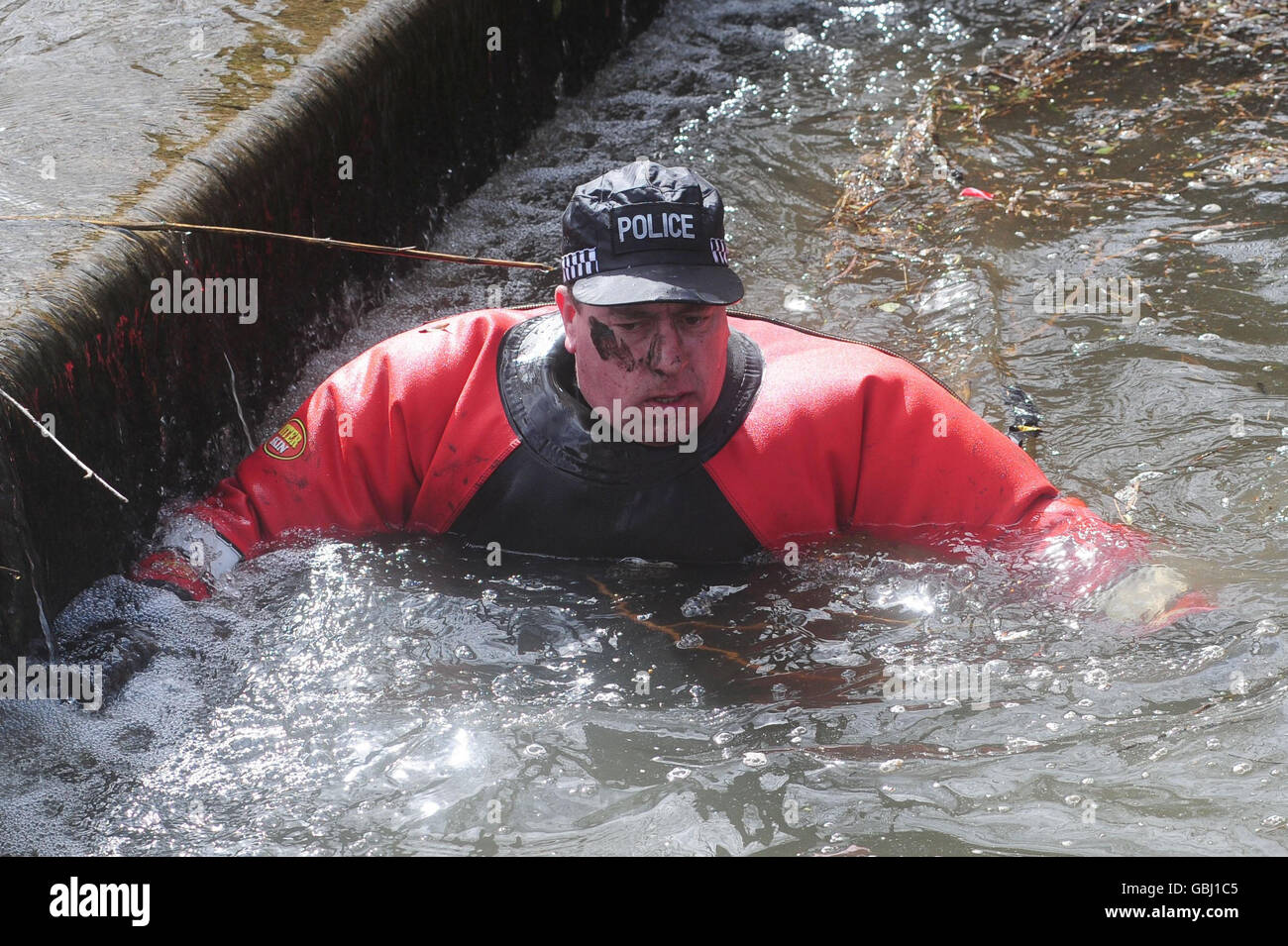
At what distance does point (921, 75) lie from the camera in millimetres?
7195

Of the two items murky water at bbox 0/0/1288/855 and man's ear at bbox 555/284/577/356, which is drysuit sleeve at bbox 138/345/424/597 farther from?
man's ear at bbox 555/284/577/356

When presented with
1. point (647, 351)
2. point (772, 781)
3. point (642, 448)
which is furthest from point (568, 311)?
point (772, 781)

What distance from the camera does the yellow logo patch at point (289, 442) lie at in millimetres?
3885

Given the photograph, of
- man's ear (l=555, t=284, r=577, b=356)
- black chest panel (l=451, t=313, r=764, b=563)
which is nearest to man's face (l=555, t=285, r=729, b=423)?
man's ear (l=555, t=284, r=577, b=356)

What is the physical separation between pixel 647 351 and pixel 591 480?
1.48ft

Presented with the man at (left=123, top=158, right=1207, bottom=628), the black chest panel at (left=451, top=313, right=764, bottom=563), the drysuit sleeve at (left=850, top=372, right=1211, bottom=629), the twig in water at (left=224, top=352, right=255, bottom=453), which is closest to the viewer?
the man at (left=123, top=158, right=1207, bottom=628)

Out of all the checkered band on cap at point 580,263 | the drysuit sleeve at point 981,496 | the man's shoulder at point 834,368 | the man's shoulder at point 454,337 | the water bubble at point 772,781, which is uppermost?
the checkered band on cap at point 580,263

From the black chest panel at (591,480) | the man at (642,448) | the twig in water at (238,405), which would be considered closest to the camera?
the man at (642,448)

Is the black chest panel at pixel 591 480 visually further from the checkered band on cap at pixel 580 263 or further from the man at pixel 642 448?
the checkered band on cap at pixel 580 263

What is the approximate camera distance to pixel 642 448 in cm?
374

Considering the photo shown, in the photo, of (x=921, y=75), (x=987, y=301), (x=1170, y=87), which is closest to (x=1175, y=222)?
(x=987, y=301)

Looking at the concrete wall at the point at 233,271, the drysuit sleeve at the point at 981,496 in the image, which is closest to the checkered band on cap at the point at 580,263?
the drysuit sleeve at the point at 981,496

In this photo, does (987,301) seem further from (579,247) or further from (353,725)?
(353,725)

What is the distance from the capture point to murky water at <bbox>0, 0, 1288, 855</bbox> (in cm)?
301
